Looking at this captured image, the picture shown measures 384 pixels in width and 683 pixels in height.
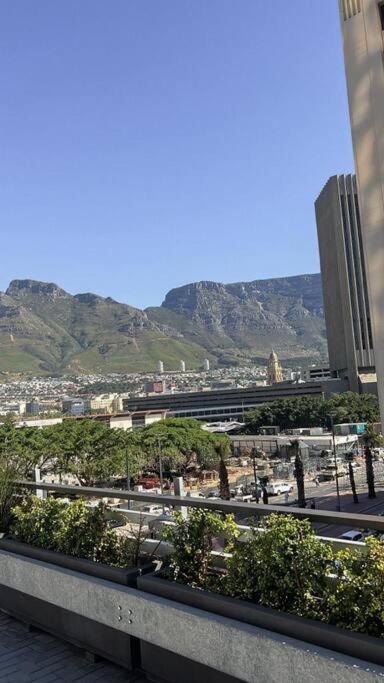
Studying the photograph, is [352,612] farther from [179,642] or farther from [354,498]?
[354,498]

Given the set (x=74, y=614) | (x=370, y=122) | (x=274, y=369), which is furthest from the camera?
(x=274, y=369)

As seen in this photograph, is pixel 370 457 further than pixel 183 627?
Yes

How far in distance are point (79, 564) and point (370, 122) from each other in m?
10.7

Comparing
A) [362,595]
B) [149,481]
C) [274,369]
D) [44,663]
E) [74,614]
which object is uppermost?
[274,369]

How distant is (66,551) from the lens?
166 inches

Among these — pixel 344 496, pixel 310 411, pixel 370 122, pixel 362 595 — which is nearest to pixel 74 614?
pixel 362 595

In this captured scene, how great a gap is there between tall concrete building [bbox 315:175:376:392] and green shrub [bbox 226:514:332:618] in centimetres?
8411

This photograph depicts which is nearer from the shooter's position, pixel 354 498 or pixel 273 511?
pixel 273 511

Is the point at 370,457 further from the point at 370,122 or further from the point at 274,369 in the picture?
the point at 274,369

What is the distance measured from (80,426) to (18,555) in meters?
36.7

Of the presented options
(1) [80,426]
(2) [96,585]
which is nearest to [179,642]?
(2) [96,585]

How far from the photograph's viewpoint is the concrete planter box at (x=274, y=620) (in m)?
2.41

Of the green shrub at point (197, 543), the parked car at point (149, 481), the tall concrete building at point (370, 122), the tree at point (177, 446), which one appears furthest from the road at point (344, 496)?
the green shrub at point (197, 543)

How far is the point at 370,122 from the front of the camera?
37.1 feet
